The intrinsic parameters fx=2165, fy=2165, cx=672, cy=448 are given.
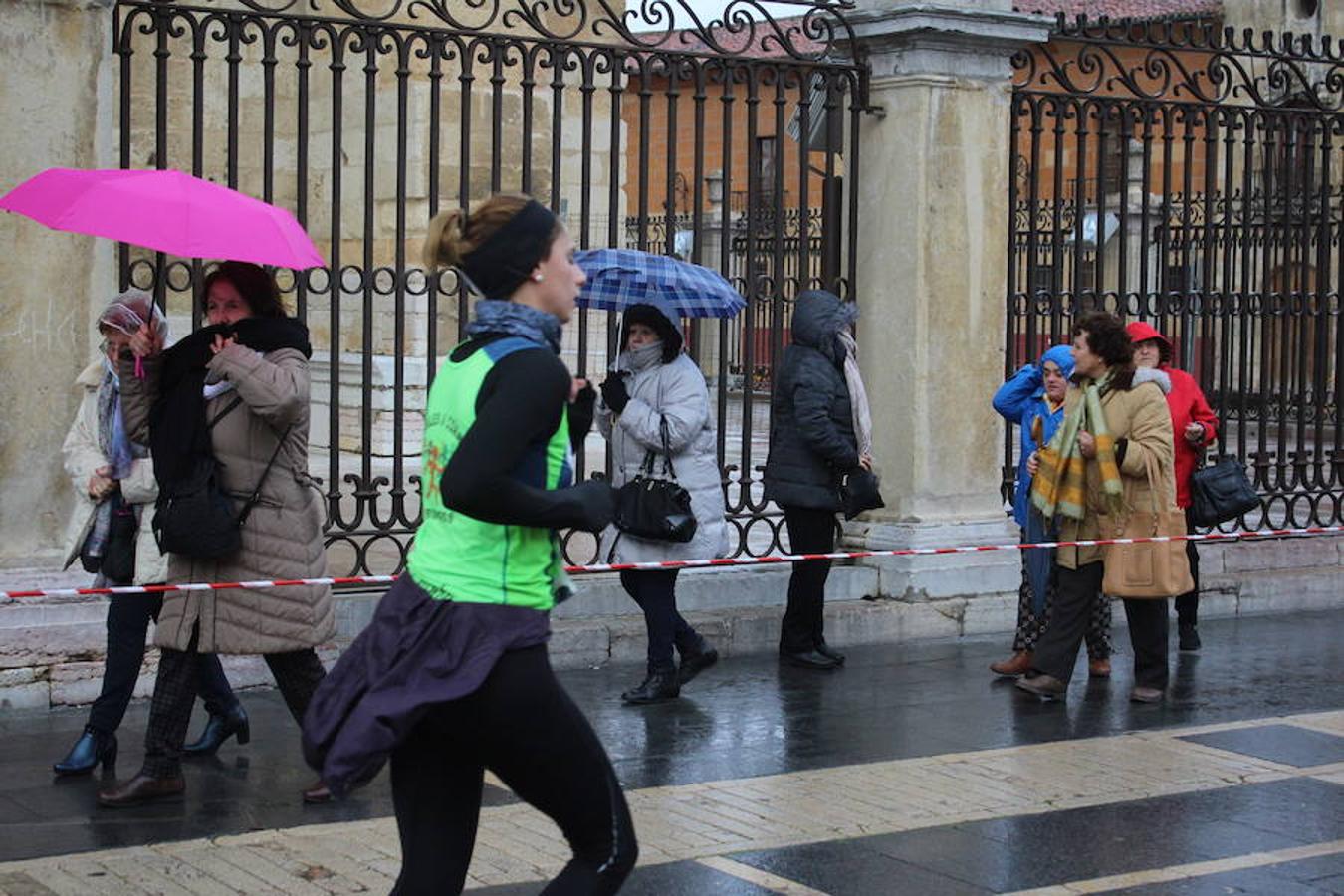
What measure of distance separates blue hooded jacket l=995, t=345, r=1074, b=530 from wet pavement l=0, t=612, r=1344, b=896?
0.94 m

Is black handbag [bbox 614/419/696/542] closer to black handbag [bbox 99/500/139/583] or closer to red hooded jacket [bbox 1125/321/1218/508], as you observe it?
A: black handbag [bbox 99/500/139/583]

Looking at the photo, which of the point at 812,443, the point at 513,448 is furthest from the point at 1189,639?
the point at 513,448

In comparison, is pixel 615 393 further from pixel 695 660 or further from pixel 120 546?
pixel 120 546

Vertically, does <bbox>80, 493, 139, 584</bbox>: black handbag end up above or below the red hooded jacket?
below

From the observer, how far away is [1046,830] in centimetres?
668

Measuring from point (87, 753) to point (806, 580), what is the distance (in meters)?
3.60

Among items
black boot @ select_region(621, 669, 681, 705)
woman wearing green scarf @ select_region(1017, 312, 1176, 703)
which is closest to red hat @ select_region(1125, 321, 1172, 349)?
woman wearing green scarf @ select_region(1017, 312, 1176, 703)

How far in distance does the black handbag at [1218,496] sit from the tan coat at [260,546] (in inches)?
201

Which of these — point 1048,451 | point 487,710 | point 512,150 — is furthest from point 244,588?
point 512,150

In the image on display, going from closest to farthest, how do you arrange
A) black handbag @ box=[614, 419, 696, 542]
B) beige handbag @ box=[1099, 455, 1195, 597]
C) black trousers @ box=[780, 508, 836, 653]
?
black handbag @ box=[614, 419, 696, 542], beige handbag @ box=[1099, 455, 1195, 597], black trousers @ box=[780, 508, 836, 653]

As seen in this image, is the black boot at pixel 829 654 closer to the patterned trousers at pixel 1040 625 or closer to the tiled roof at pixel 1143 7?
the patterned trousers at pixel 1040 625

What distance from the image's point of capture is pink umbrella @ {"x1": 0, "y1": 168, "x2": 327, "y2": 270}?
6.55 m

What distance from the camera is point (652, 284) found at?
8977mm

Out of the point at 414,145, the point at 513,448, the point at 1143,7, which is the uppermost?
the point at 1143,7
